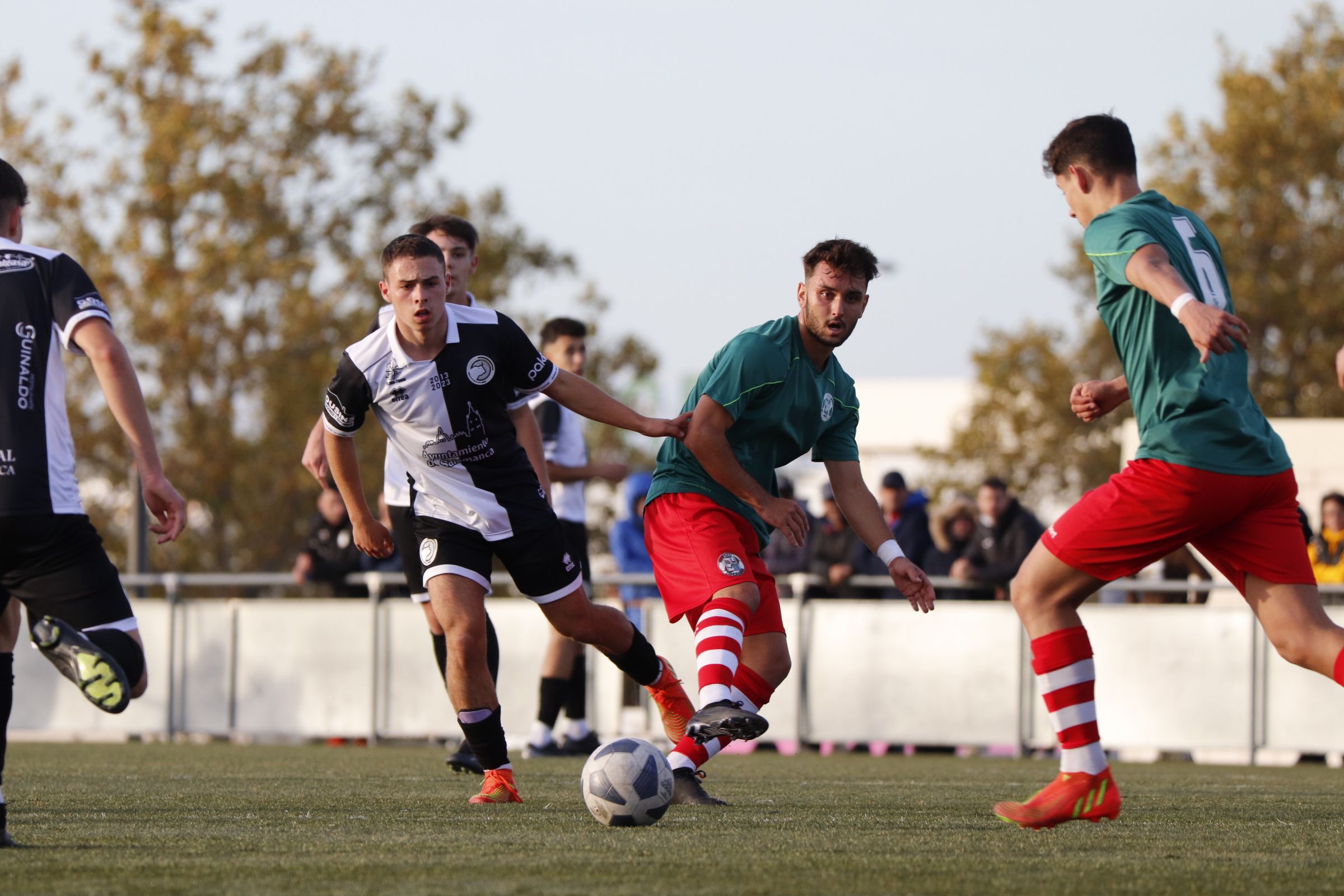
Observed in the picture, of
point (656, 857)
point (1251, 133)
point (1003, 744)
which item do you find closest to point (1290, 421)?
point (1003, 744)

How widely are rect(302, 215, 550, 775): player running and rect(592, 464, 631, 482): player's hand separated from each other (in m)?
1.20

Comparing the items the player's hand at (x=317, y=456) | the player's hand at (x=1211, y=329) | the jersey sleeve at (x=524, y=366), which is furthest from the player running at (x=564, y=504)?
the player's hand at (x=1211, y=329)

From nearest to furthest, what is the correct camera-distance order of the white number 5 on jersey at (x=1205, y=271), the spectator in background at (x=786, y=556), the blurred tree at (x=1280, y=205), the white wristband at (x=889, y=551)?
the white number 5 on jersey at (x=1205, y=271), the white wristband at (x=889, y=551), the spectator in background at (x=786, y=556), the blurred tree at (x=1280, y=205)

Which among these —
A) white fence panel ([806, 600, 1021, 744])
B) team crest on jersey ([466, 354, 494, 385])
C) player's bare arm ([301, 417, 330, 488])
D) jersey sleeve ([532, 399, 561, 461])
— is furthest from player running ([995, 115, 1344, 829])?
white fence panel ([806, 600, 1021, 744])

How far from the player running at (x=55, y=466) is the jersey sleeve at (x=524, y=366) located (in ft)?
6.20

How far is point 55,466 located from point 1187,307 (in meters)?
3.30

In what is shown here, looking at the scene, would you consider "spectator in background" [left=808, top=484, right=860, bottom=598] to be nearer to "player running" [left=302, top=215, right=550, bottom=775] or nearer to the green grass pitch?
the green grass pitch

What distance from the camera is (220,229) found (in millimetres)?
26125

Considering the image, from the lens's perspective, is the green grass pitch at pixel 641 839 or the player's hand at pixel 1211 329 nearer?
the green grass pitch at pixel 641 839

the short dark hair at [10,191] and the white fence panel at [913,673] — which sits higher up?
the short dark hair at [10,191]

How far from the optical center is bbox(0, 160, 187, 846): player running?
16.8 feet

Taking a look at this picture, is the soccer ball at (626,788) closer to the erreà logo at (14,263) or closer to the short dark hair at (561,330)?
the erreà logo at (14,263)

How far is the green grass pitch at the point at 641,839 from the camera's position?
14.9 feet

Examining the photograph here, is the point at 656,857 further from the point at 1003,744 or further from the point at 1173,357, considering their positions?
the point at 1003,744
